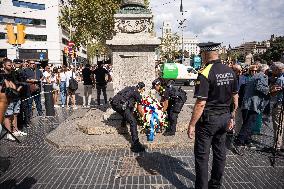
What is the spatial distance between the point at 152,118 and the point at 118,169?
1877 mm

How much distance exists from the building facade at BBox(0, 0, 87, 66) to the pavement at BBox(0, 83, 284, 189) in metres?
41.4

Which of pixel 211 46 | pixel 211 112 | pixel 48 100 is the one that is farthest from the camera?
pixel 48 100

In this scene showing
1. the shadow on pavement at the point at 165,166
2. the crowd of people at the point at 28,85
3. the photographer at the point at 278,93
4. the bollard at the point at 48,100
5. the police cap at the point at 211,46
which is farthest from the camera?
the bollard at the point at 48,100

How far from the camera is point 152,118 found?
6.75 meters

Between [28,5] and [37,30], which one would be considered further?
[37,30]

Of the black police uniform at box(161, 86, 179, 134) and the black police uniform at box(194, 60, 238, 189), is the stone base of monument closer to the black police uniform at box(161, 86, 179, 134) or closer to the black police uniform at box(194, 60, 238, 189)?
the black police uniform at box(161, 86, 179, 134)

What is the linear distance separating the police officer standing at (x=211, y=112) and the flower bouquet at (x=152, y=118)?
2730 mm

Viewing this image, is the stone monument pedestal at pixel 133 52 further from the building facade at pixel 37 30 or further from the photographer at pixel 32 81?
the building facade at pixel 37 30

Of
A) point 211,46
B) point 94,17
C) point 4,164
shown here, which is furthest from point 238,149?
point 94,17

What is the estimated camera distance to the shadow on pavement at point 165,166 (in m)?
4.78

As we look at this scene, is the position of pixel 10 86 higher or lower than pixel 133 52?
lower

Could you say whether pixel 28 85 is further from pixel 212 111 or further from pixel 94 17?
pixel 94 17

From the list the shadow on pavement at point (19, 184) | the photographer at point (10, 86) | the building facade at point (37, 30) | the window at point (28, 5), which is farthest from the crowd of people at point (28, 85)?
the window at point (28, 5)

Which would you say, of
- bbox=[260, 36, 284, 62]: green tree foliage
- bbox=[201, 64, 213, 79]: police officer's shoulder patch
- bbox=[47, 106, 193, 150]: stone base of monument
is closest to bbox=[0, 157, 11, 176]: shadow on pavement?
bbox=[47, 106, 193, 150]: stone base of monument
